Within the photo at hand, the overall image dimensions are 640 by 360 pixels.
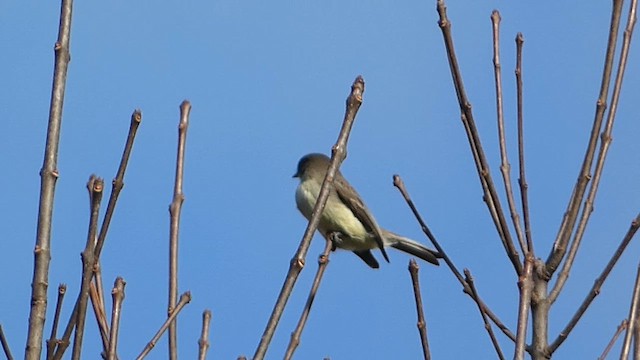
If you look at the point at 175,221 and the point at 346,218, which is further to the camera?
the point at 346,218

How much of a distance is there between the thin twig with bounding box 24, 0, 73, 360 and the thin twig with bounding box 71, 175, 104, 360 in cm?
7

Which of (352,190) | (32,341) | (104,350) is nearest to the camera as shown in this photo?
(32,341)

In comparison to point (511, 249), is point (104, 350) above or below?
below

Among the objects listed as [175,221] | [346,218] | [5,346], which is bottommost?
[5,346]

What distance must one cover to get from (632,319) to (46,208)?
138cm

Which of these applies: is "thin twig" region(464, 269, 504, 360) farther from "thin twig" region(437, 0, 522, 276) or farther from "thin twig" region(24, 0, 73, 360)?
"thin twig" region(24, 0, 73, 360)

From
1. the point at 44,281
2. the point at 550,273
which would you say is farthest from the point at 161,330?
the point at 550,273

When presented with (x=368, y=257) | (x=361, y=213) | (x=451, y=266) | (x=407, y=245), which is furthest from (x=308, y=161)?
(x=451, y=266)

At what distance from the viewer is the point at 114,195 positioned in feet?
6.80

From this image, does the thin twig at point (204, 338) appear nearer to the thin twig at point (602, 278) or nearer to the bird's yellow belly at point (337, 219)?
the thin twig at point (602, 278)

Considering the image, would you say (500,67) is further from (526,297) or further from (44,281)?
(44,281)

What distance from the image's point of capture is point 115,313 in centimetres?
223

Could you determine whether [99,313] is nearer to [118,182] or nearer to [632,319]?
[118,182]

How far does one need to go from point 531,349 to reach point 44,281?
4.06 feet
